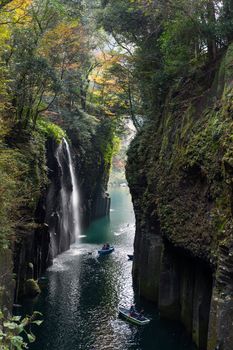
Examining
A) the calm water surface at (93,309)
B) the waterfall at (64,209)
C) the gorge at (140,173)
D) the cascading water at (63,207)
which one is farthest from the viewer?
the waterfall at (64,209)

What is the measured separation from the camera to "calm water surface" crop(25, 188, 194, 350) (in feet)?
66.2

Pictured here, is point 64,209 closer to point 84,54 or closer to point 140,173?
point 140,173

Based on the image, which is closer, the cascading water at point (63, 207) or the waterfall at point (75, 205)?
the cascading water at point (63, 207)

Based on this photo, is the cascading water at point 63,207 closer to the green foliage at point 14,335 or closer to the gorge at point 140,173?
the gorge at point 140,173

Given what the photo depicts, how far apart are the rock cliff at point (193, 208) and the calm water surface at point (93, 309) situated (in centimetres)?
135

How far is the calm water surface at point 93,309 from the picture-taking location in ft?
66.2

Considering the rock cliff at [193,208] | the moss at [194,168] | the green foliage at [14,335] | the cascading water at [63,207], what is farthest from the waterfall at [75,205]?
the green foliage at [14,335]

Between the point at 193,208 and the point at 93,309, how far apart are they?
922cm

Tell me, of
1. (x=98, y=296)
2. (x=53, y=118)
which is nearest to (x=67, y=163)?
(x=53, y=118)

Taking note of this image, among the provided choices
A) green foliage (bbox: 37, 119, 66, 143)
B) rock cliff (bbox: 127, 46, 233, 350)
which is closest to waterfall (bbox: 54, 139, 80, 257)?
green foliage (bbox: 37, 119, 66, 143)

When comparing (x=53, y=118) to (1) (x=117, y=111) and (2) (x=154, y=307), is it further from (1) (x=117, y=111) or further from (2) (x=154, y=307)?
(2) (x=154, y=307)

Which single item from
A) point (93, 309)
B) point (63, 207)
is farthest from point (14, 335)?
point (63, 207)

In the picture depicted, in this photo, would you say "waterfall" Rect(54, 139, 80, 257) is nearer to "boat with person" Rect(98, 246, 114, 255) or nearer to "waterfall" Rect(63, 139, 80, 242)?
"waterfall" Rect(63, 139, 80, 242)

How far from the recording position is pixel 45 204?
32031 millimetres
